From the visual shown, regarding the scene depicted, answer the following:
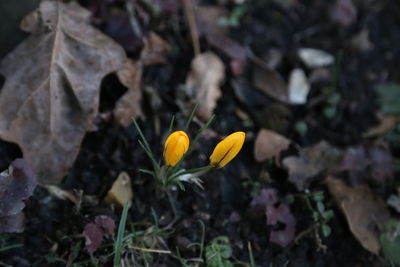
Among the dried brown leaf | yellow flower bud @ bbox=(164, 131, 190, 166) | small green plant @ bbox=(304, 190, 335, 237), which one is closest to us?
yellow flower bud @ bbox=(164, 131, 190, 166)

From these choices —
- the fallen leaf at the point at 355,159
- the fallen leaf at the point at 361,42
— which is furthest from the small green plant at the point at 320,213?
the fallen leaf at the point at 361,42

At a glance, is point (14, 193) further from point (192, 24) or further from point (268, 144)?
point (192, 24)

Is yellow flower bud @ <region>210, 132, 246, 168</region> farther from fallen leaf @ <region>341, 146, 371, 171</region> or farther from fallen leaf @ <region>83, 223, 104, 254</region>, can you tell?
fallen leaf @ <region>341, 146, 371, 171</region>

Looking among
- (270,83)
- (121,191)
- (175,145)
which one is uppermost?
(175,145)

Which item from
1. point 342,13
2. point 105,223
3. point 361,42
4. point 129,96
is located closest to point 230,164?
point 129,96

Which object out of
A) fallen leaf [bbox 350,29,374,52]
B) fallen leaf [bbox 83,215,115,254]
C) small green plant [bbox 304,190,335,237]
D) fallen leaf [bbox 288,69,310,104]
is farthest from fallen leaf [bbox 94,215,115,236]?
fallen leaf [bbox 350,29,374,52]
